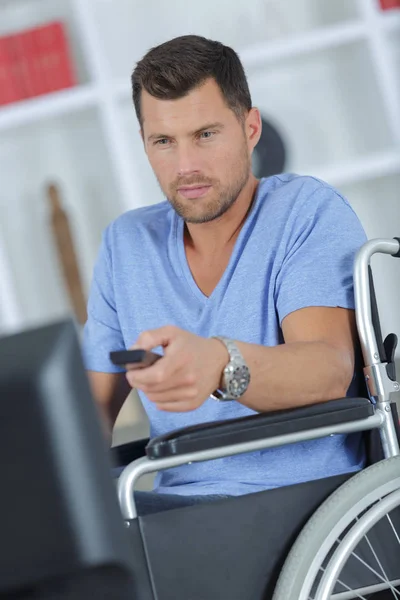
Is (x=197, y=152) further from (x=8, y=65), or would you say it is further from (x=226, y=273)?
(x=8, y=65)

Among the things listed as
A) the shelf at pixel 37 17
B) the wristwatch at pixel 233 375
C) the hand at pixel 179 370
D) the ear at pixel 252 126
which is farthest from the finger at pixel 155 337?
the shelf at pixel 37 17

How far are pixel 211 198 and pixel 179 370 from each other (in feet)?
2.04

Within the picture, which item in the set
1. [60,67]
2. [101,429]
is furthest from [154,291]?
[60,67]

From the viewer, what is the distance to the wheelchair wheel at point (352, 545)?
1.09 m

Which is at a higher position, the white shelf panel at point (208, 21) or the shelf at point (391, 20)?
the white shelf panel at point (208, 21)

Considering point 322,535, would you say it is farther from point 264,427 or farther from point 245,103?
point 245,103

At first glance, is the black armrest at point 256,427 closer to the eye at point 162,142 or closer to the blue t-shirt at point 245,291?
the blue t-shirt at point 245,291

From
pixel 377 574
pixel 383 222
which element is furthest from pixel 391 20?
pixel 377 574

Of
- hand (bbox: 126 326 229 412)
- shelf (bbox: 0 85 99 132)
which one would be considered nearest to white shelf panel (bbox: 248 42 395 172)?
shelf (bbox: 0 85 99 132)

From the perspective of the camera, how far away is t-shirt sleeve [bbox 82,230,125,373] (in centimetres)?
162

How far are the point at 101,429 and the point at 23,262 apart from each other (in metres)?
3.42

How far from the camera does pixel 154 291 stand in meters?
1.55

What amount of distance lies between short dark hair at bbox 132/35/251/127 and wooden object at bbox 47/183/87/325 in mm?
2114

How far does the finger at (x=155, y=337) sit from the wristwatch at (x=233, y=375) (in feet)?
0.47
